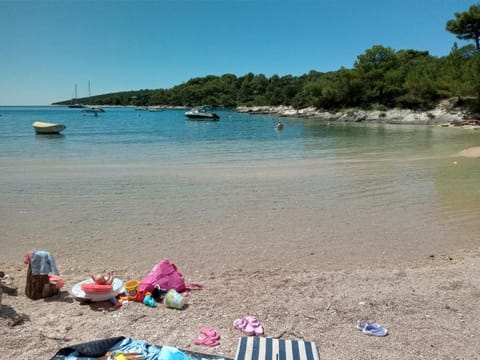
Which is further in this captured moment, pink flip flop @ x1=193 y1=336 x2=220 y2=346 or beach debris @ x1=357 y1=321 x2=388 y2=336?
beach debris @ x1=357 y1=321 x2=388 y2=336

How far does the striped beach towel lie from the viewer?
12.1 feet

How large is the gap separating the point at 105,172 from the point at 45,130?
2608 centimetres

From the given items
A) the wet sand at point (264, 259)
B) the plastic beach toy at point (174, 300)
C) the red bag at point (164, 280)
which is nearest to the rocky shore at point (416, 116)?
the wet sand at point (264, 259)

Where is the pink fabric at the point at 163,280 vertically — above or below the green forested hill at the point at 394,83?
below

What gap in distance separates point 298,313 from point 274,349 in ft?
Result: 3.29

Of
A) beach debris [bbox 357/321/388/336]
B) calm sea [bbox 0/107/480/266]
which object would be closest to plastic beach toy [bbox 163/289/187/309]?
calm sea [bbox 0/107/480/266]

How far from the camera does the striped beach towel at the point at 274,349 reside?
3.69m

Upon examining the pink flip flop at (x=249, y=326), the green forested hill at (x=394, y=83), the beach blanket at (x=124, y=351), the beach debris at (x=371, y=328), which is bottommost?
the pink flip flop at (x=249, y=326)

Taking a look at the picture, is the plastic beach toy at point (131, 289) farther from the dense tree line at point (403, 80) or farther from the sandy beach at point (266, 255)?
the dense tree line at point (403, 80)

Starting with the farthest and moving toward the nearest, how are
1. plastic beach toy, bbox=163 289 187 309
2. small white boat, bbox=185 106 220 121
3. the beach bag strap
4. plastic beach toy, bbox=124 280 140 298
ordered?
small white boat, bbox=185 106 220 121 → the beach bag strap → plastic beach toy, bbox=124 280 140 298 → plastic beach toy, bbox=163 289 187 309

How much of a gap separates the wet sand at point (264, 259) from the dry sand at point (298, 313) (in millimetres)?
20

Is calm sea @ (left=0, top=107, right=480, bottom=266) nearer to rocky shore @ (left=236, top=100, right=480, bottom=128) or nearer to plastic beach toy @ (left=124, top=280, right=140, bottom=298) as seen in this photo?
plastic beach toy @ (left=124, top=280, right=140, bottom=298)

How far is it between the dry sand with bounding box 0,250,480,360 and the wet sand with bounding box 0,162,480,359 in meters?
0.02

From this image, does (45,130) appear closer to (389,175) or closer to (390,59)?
(389,175)
